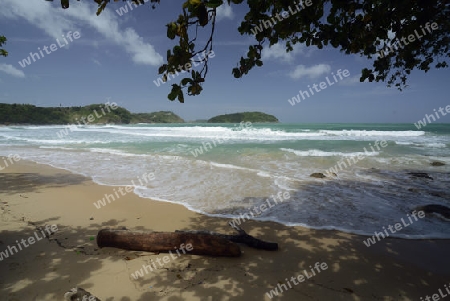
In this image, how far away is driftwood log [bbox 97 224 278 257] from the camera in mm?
3568

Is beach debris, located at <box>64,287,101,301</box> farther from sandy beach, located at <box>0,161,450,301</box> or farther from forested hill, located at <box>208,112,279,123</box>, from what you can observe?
forested hill, located at <box>208,112,279,123</box>

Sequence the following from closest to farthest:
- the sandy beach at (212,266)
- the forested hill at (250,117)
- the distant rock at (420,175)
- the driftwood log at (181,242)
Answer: the sandy beach at (212,266), the driftwood log at (181,242), the distant rock at (420,175), the forested hill at (250,117)

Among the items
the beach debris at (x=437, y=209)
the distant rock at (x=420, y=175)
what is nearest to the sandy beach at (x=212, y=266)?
the beach debris at (x=437, y=209)

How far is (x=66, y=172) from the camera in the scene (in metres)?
9.58

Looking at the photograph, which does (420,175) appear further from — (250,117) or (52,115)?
(250,117)

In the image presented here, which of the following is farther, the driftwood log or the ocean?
the ocean

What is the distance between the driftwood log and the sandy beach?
0.11m

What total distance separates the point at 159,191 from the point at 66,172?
5212mm

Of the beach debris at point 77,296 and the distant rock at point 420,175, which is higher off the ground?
the beach debris at point 77,296

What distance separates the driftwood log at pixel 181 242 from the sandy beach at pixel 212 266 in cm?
11

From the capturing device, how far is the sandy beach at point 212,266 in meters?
2.87

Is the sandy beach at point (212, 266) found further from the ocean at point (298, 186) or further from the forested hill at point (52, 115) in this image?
the forested hill at point (52, 115)

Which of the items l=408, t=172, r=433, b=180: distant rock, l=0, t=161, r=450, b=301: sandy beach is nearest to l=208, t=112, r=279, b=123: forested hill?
l=408, t=172, r=433, b=180: distant rock

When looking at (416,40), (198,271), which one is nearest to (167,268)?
(198,271)
